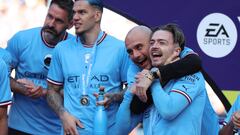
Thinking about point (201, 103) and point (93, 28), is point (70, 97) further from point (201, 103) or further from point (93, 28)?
point (201, 103)

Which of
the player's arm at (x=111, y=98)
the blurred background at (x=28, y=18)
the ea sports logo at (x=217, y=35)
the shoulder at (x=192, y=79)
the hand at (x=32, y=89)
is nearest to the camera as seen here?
the shoulder at (x=192, y=79)

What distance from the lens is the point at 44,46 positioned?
3928mm

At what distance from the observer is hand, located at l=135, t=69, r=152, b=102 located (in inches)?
113

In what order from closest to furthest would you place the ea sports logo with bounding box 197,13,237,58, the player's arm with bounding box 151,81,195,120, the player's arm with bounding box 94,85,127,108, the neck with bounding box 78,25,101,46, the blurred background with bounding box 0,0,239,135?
the player's arm with bounding box 151,81,195,120
the player's arm with bounding box 94,85,127,108
the neck with bounding box 78,25,101,46
the blurred background with bounding box 0,0,239,135
the ea sports logo with bounding box 197,13,237,58

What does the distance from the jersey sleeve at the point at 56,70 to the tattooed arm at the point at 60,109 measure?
0.11 ft

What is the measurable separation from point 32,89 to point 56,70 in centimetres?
22

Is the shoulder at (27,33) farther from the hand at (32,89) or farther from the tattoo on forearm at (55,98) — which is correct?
the tattoo on forearm at (55,98)

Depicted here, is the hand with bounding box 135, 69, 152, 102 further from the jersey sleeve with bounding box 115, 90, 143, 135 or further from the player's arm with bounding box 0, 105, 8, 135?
the player's arm with bounding box 0, 105, 8, 135

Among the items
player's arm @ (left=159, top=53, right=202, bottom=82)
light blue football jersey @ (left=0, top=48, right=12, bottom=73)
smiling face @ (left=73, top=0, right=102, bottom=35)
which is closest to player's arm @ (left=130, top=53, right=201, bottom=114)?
player's arm @ (left=159, top=53, right=202, bottom=82)

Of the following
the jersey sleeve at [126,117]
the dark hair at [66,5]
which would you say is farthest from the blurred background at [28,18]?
the jersey sleeve at [126,117]

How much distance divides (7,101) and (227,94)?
74.2 inches

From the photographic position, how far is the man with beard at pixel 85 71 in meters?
3.48

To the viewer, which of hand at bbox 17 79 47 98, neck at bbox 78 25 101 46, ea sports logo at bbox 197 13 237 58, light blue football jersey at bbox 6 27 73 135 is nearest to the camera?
neck at bbox 78 25 101 46

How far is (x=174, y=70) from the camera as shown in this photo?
288 cm
